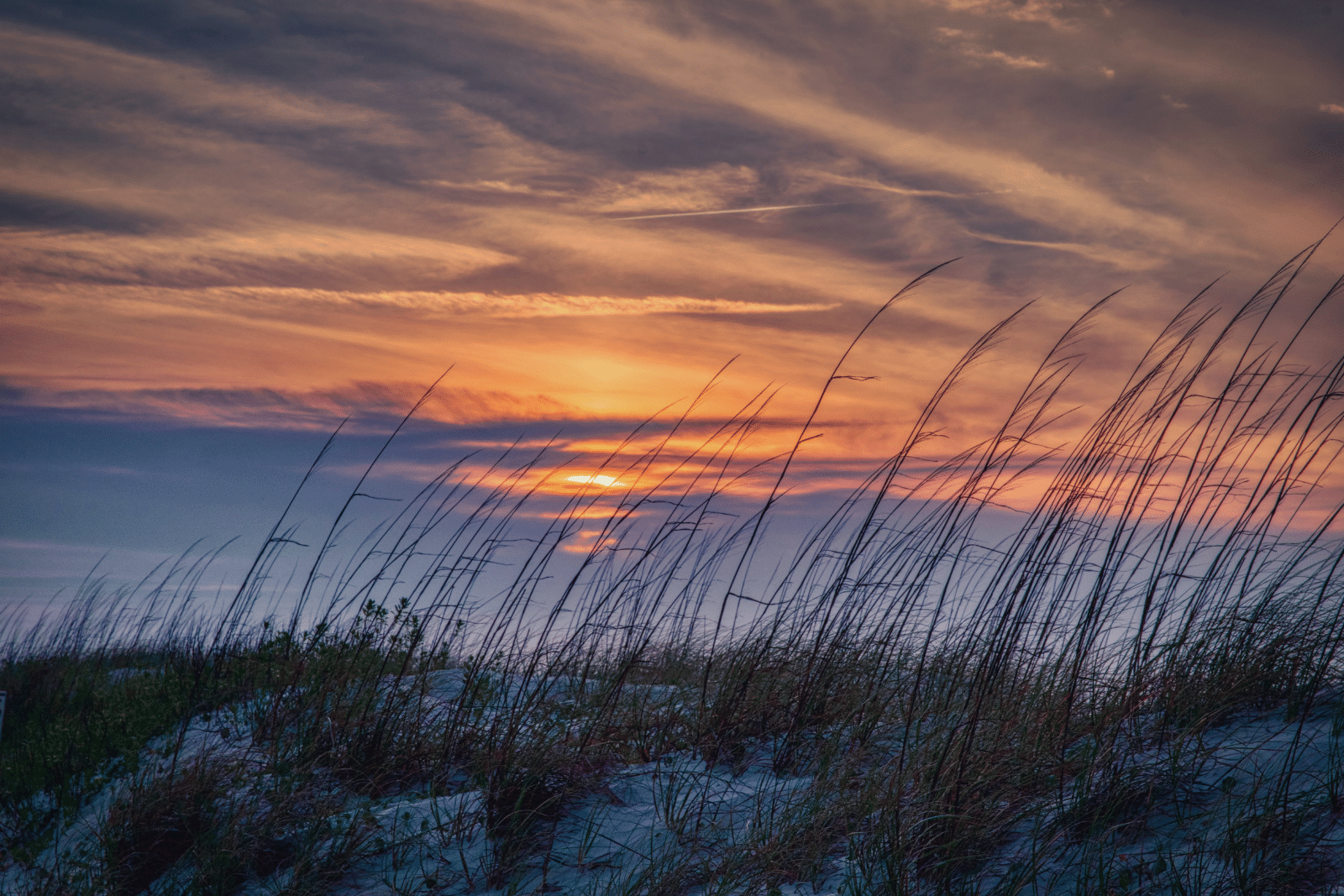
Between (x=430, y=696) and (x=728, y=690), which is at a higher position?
(x=728, y=690)

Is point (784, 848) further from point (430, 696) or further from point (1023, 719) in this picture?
point (430, 696)

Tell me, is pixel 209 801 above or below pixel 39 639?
above

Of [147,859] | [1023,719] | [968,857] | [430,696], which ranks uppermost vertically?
[1023,719]

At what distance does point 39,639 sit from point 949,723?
9.83 m

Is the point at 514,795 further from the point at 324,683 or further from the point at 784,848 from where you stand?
the point at 324,683

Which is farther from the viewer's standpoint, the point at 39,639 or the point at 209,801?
the point at 39,639

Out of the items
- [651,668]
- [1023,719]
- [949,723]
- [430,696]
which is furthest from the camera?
[651,668]

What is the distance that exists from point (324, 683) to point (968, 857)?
9.11ft

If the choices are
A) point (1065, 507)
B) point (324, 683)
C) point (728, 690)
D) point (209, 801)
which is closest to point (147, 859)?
point (209, 801)

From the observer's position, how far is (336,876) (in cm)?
283

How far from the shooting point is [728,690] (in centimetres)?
341

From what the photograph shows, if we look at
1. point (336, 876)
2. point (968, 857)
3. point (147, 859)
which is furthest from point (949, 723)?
point (147, 859)

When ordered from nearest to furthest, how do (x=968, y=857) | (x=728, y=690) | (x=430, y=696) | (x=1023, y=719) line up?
(x=968, y=857) < (x=1023, y=719) < (x=728, y=690) < (x=430, y=696)

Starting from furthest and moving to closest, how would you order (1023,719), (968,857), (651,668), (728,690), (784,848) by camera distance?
(651,668) < (728,690) < (1023,719) < (784,848) < (968,857)
